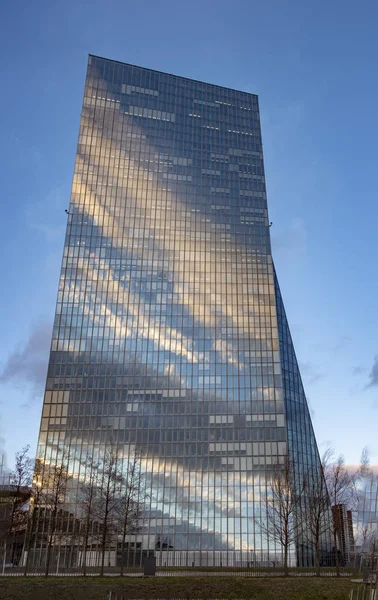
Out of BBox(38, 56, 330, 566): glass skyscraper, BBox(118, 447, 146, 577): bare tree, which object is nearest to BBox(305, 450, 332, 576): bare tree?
BBox(38, 56, 330, 566): glass skyscraper

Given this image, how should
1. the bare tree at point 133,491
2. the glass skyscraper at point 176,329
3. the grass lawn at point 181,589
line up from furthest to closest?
the glass skyscraper at point 176,329, the bare tree at point 133,491, the grass lawn at point 181,589

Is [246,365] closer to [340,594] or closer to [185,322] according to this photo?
[185,322]

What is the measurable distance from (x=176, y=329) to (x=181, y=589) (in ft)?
258

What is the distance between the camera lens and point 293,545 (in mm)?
107250

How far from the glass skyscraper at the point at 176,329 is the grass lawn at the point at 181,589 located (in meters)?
59.0

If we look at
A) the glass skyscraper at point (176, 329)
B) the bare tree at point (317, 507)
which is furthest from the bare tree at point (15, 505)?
the bare tree at point (317, 507)

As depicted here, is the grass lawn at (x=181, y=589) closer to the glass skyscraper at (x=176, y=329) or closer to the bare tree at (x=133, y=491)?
the bare tree at (x=133, y=491)

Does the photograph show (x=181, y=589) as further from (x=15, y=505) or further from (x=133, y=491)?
(x=133, y=491)

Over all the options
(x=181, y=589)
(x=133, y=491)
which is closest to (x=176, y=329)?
(x=133, y=491)

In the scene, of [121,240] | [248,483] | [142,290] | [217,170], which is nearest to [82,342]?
[142,290]

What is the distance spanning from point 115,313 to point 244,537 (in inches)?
2052

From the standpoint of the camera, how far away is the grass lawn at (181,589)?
4575cm

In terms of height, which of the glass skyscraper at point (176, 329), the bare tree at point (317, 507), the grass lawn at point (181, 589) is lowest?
the grass lawn at point (181, 589)

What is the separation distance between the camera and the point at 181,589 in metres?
47.6
